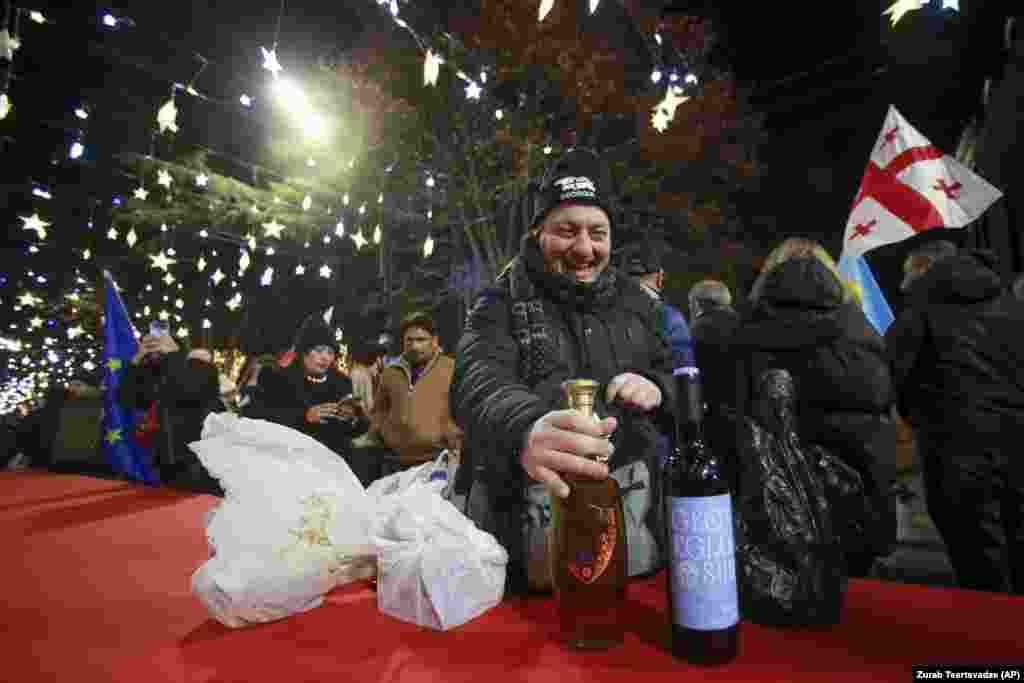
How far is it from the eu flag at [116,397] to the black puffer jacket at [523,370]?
18.3ft

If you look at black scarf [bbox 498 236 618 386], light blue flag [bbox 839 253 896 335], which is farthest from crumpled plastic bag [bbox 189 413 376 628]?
light blue flag [bbox 839 253 896 335]

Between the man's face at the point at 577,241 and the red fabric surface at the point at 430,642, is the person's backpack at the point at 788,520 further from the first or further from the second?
the man's face at the point at 577,241

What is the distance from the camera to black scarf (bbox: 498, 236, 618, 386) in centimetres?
131

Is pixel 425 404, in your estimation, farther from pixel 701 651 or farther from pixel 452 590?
pixel 701 651

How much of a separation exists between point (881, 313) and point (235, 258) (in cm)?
1135

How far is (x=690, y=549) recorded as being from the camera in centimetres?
87

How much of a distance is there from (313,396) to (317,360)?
0.27 m

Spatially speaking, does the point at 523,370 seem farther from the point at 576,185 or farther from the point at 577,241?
the point at 576,185

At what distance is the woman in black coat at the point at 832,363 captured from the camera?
2529mm

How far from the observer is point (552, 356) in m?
1.31

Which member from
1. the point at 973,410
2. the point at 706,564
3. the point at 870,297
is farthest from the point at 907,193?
the point at 706,564

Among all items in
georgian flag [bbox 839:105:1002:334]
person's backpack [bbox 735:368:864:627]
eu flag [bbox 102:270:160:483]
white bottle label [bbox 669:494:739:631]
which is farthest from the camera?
eu flag [bbox 102:270:160:483]

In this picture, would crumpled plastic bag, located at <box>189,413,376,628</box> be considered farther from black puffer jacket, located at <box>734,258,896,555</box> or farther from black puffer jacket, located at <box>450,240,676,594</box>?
black puffer jacket, located at <box>734,258,896,555</box>

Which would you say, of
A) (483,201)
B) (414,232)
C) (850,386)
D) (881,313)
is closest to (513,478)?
(850,386)
